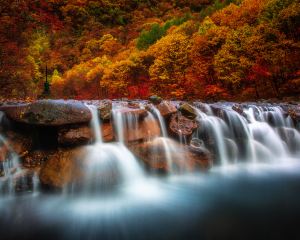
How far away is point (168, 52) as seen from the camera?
83.7 feet

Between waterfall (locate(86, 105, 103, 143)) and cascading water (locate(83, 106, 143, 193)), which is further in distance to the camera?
waterfall (locate(86, 105, 103, 143))

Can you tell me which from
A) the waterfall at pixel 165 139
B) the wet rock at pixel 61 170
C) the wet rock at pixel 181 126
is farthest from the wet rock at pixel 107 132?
the wet rock at pixel 181 126

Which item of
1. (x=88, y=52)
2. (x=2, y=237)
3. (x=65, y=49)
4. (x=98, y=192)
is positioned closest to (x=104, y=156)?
(x=98, y=192)

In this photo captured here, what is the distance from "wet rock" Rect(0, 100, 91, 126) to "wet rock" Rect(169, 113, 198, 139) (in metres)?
3.01

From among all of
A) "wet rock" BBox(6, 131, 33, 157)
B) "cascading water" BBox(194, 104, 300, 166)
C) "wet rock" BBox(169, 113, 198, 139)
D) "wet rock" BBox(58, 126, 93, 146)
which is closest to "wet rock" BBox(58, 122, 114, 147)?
"wet rock" BBox(58, 126, 93, 146)

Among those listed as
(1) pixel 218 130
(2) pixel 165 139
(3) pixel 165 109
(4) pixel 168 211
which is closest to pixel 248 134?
(1) pixel 218 130

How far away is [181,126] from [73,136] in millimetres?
3694

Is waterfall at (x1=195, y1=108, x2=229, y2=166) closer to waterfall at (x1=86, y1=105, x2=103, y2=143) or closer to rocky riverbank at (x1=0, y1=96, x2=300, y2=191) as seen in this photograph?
rocky riverbank at (x1=0, y1=96, x2=300, y2=191)

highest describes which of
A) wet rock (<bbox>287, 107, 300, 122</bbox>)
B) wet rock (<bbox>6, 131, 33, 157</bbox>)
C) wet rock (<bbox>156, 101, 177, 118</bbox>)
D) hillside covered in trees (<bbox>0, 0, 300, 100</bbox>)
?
hillside covered in trees (<bbox>0, 0, 300, 100</bbox>)

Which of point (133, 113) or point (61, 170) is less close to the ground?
point (133, 113)

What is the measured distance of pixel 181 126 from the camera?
356 inches

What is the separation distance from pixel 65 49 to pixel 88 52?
29.3ft

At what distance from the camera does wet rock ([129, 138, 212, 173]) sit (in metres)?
7.95

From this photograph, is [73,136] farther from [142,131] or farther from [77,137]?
[142,131]
